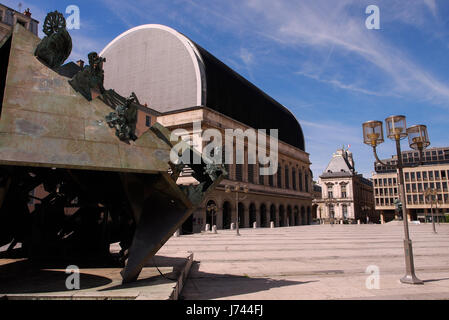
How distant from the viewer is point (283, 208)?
64.4 metres

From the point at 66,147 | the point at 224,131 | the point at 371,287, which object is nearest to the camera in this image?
the point at 66,147

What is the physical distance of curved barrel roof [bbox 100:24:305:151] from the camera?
45.2 meters

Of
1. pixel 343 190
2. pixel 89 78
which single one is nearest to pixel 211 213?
pixel 89 78

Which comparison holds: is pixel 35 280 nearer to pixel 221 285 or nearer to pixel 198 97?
pixel 221 285

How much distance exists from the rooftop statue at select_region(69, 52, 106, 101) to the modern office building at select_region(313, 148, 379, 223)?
310 feet

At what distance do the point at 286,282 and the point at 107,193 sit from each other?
219 inches

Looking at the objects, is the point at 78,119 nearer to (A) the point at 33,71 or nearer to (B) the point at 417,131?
(A) the point at 33,71

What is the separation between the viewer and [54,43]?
6.98 meters

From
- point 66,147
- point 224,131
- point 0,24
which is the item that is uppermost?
point 0,24

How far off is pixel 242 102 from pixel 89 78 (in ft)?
159

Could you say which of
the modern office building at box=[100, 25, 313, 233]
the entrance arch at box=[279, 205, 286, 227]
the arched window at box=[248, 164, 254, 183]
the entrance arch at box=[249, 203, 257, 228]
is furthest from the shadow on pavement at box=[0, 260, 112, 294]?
the entrance arch at box=[279, 205, 286, 227]

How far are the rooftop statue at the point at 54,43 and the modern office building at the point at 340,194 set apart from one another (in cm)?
9481

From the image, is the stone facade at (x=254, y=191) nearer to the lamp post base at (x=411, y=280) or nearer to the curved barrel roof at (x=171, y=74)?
the curved barrel roof at (x=171, y=74)
